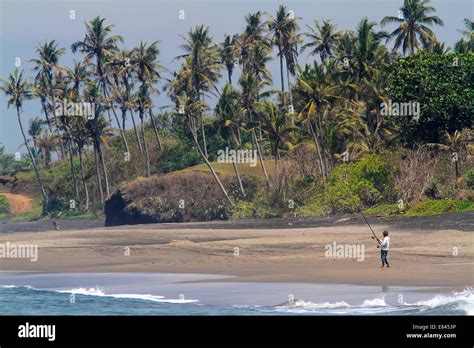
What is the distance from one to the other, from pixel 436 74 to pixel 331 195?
10.4 m

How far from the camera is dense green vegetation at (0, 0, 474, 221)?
56.1 meters

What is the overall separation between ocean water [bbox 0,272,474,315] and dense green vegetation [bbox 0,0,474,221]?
20.1 m

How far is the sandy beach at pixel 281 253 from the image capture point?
96.6 ft

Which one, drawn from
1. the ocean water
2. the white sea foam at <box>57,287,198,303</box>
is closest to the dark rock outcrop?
the ocean water

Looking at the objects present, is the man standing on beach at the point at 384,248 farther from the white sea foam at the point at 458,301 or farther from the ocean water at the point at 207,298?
the white sea foam at the point at 458,301

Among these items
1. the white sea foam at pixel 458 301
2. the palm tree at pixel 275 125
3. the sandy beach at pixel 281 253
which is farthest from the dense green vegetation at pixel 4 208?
the white sea foam at pixel 458 301

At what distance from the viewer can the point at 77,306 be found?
27.2 meters

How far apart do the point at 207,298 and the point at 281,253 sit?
10596 millimetres

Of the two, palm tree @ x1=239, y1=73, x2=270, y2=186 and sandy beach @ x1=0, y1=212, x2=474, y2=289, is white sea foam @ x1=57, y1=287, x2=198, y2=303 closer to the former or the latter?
sandy beach @ x1=0, y1=212, x2=474, y2=289

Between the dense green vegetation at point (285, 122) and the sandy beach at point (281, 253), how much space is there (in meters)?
7.22

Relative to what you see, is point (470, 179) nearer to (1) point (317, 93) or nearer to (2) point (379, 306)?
(1) point (317, 93)

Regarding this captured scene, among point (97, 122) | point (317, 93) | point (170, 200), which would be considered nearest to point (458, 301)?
point (317, 93)
